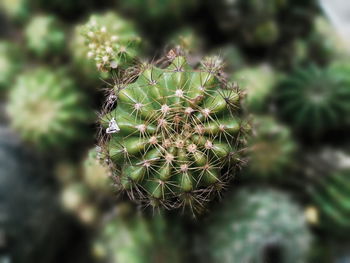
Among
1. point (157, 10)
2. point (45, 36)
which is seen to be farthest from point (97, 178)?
point (157, 10)

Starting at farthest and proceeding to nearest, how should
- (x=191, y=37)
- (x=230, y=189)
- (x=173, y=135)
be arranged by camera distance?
(x=191, y=37) < (x=230, y=189) < (x=173, y=135)

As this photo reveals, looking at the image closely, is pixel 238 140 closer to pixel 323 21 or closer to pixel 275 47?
pixel 275 47

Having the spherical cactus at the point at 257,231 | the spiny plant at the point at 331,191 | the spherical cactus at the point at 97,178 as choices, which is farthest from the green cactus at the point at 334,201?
the spherical cactus at the point at 97,178

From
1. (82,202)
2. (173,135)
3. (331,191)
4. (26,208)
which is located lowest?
(26,208)

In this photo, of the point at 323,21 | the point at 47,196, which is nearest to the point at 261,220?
the point at 47,196

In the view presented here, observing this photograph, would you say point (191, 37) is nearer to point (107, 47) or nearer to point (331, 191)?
point (107, 47)

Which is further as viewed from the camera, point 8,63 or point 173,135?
point 8,63
